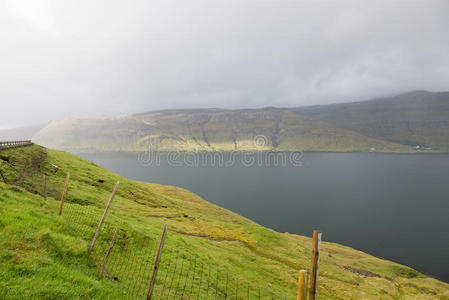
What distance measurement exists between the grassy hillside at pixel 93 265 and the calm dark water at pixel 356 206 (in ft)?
77.1

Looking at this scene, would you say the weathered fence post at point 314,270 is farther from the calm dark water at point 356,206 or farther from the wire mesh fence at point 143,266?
the calm dark water at point 356,206

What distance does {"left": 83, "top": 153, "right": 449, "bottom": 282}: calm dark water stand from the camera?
6815cm

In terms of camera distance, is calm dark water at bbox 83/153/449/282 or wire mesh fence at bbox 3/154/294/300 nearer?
wire mesh fence at bbox 3/154/294/300

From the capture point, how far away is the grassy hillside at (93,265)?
26.7ft

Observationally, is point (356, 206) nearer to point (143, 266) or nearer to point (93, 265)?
point (143, 266)

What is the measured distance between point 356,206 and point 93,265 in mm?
118368

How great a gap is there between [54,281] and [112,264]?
265 inches

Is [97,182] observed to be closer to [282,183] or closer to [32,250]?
[32,250]

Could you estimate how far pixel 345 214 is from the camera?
94312 millimetres

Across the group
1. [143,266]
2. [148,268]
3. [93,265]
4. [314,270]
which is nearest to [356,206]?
[148,268]

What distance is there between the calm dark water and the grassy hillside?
2351cm

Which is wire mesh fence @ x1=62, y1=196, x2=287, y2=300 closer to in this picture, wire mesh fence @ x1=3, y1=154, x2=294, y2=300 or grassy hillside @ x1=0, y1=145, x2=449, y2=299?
wire mesh fence @ x1=3, y1=154, x2=294, y2=300

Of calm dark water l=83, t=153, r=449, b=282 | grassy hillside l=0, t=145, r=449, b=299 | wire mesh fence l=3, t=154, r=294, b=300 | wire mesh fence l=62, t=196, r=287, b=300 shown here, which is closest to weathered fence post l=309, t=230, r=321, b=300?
wire mesh fence l=3, t=154, r=294, b=300

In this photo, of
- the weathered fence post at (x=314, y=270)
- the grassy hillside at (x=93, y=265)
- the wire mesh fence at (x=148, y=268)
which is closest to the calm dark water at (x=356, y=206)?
the grassy hillside at (x=93, y=265)
